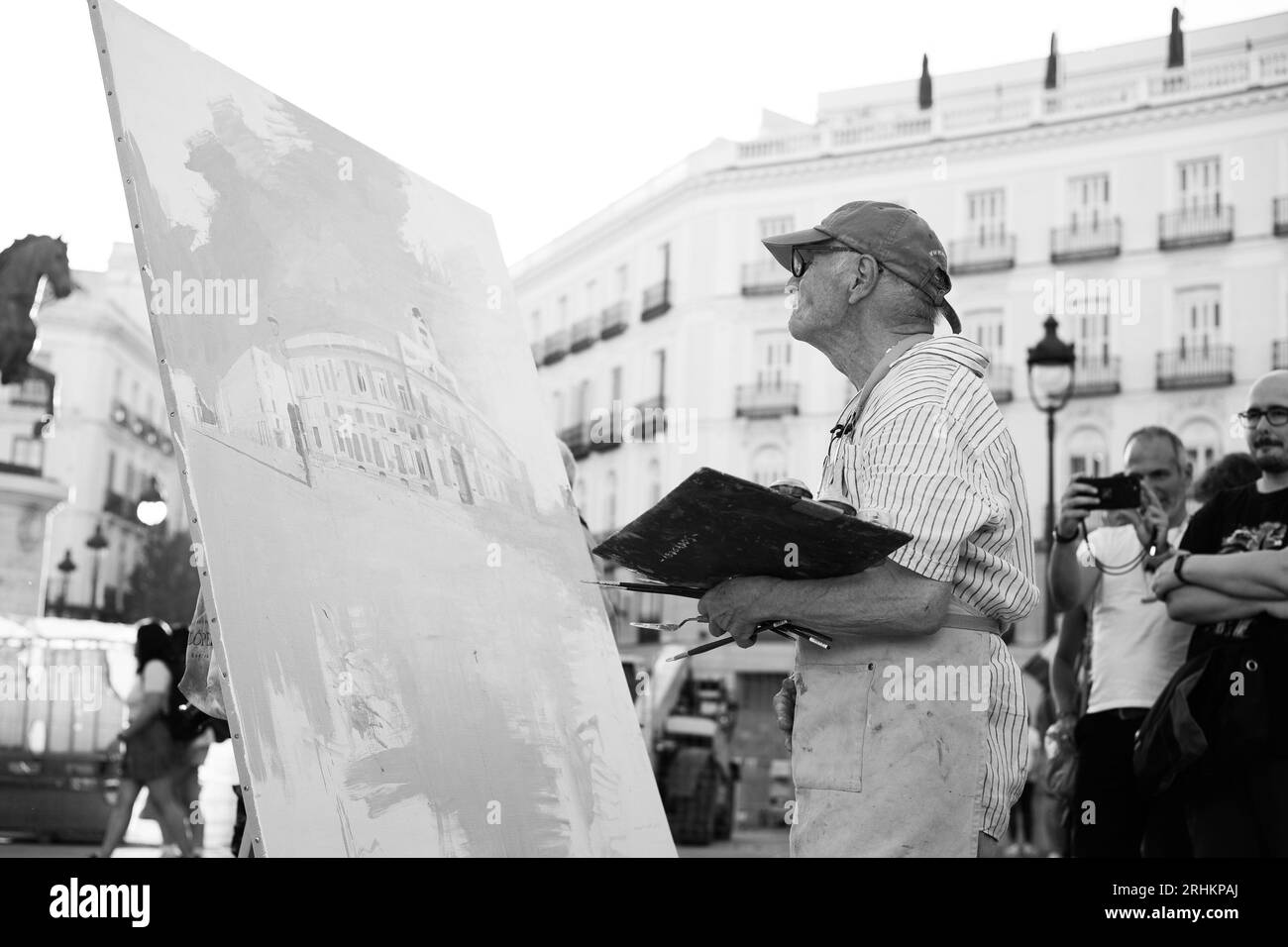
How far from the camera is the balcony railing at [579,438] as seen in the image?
35688mm

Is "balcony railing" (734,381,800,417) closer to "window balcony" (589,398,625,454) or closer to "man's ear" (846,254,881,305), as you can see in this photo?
"window balcony" (589,398,625,454)

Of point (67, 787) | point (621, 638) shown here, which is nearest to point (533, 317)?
point (621, 638)

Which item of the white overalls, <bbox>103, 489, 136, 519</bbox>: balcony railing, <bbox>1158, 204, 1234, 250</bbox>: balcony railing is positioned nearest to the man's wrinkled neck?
the white overalls

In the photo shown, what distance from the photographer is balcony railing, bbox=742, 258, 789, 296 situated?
32562 mm

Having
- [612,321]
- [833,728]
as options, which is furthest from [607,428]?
[833,728]

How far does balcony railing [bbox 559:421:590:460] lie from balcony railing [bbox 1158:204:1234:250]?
1396cm

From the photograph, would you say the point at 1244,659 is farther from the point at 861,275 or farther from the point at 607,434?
the point at 607,434

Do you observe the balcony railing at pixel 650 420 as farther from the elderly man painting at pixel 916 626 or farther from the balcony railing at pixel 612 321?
the elderly man painting at pixel 916 626

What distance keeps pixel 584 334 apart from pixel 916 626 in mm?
34931

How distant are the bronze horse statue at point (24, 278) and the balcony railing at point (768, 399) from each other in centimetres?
2542

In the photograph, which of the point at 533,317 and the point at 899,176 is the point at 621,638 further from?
the point at 899,176

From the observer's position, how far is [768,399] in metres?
32.3

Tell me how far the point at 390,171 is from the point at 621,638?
33.6 meters

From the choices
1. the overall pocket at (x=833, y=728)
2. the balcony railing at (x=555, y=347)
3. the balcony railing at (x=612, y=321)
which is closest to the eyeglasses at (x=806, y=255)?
the overall pocket at (x=833, y=728)
